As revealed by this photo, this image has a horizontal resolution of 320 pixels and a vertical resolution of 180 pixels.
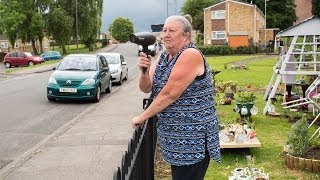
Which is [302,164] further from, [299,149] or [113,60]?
[113,60]

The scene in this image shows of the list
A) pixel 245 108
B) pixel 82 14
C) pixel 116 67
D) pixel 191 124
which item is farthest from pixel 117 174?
pixel 82 14

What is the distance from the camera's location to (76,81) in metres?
15.9

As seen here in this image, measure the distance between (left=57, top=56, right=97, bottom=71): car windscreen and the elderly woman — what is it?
1346cm

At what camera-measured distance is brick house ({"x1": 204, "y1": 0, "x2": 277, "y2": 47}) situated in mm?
64556

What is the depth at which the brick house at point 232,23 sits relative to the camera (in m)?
64.6

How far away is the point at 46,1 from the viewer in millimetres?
65375

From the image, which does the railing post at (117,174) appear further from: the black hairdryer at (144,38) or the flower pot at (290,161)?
the flower pot at (290,161)

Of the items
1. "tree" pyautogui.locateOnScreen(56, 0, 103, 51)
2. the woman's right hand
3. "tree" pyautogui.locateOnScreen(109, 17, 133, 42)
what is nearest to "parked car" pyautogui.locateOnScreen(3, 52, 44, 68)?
"tree" pyautogui.locateOnScreen(56, 0, 103, 51)

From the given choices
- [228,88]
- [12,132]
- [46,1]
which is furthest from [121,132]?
[46,1]

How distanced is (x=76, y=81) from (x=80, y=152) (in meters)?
7.51

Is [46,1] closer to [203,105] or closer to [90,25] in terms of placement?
[90,25]

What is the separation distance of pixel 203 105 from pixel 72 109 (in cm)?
1136

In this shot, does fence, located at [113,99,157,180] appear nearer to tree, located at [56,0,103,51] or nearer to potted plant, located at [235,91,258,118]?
potted plant, located at [235,91,258,118]


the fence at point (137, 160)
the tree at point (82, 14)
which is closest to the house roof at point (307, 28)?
the fence at point (137, 160)
